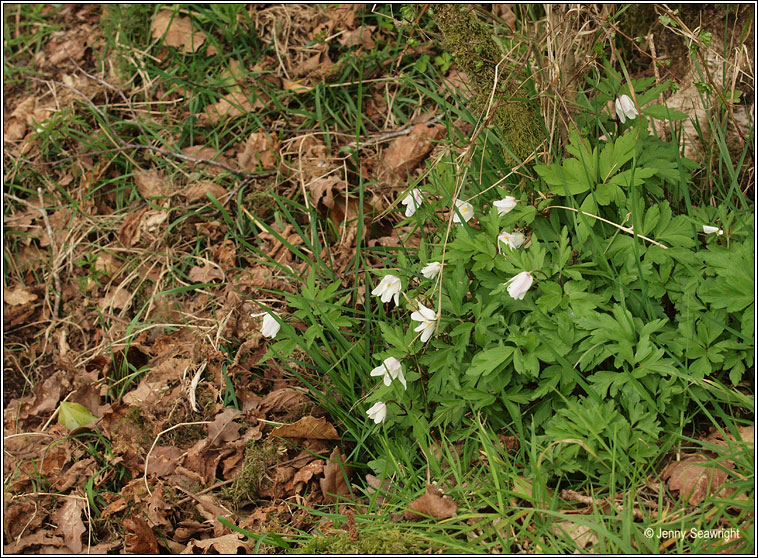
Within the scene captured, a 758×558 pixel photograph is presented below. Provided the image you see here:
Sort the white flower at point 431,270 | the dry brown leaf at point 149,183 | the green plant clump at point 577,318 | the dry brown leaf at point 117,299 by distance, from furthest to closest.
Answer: the dry brown leaf at point 149,183 → the dry brown leaf at point 117,299 → the white flower at point 431,270 → the green plant clump at point 577,318

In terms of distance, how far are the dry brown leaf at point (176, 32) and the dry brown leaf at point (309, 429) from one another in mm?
2532

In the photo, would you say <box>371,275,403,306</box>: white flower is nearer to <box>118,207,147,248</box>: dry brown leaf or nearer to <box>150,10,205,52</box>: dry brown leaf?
<box>118,207,147,248</box>: dry brown leaf

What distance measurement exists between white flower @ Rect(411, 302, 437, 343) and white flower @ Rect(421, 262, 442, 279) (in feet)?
0.49

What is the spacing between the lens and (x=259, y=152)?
350cm

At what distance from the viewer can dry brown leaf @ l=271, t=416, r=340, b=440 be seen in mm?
2381

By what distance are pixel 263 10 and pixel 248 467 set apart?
2793mm

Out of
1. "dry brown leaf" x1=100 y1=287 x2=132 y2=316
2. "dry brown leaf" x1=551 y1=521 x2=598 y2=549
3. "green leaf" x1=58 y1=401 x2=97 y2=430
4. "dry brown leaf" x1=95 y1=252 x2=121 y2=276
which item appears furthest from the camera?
"dry brown leaf" x1=95 y1=252 x2=121 y2=276

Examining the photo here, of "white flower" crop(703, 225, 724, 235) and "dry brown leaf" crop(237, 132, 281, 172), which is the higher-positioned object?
"white flower" crop(703, 225, 724, 235)

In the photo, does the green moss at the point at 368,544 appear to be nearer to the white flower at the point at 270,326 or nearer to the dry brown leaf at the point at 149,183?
the white flower at the point at 270,326

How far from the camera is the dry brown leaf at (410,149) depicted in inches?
127

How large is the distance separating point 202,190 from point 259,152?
1.20 feet

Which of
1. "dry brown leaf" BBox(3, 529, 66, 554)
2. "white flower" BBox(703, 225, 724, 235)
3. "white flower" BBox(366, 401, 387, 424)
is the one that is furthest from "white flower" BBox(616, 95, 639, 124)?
"dry brown leaf" BBox(3, 529, 66, 554)

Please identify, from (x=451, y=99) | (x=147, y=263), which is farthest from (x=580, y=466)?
(x=147, y=263)

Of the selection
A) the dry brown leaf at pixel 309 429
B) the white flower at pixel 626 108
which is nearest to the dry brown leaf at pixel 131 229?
the dry brown leaf at pixel 309 429
